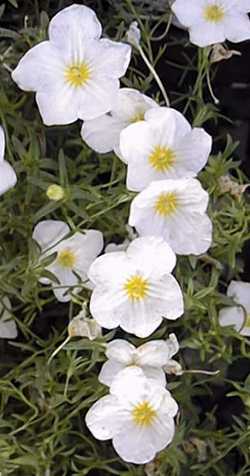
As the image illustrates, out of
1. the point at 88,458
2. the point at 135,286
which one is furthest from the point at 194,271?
the point at 88,458

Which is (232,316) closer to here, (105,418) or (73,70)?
(105,418)

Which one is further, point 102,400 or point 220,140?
point 220,140

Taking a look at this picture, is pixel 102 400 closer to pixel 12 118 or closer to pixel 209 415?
pixel 209 415

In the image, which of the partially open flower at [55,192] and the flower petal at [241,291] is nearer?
the partially open flower at [55,192]

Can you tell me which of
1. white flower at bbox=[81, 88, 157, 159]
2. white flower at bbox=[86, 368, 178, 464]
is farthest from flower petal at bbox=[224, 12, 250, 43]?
white flower at bbox=[86, 368, 178, 464]

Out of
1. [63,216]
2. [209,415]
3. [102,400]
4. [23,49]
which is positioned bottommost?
[209,415]

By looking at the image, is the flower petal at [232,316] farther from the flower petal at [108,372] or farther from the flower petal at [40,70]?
the flower petal at [40,70]

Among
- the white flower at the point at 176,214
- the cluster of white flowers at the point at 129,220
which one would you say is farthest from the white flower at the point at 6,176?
the white flower at the point at 176,214
